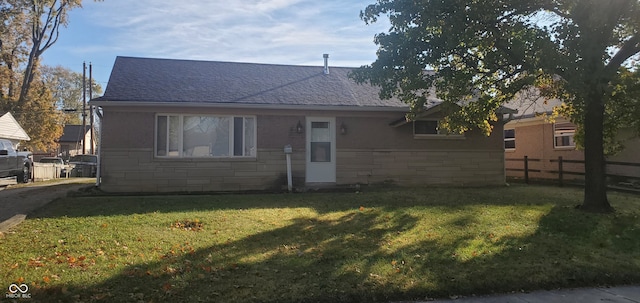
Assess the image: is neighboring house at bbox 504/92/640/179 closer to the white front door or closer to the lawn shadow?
the lawn shadow

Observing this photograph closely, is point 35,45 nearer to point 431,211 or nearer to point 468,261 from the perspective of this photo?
point 431,211

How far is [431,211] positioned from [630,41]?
5.46 meters

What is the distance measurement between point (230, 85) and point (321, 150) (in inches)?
147

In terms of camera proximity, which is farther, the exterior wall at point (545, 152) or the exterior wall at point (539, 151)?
the exterior wall at point (539, 151)

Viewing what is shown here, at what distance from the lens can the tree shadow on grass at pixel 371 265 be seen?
179 inches

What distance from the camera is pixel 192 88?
45.6 feet

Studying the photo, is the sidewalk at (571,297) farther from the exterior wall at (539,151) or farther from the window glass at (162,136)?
the exterior wall at (539,151)

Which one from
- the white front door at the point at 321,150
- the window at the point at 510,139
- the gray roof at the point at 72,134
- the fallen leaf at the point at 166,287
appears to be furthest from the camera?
the gray roof at the point at 72,134

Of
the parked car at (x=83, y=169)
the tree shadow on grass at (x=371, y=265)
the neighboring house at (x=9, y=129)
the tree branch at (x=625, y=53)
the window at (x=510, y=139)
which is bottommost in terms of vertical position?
the tree shadow on grass at (x=371, y=265)

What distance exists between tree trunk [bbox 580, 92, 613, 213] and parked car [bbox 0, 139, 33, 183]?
17.6 m

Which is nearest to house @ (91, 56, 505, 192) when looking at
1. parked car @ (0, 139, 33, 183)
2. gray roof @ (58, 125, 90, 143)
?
parked car @ (0, 139, 33, 183)

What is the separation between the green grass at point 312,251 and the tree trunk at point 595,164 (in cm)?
41

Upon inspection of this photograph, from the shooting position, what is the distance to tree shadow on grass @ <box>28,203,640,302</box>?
4559mm

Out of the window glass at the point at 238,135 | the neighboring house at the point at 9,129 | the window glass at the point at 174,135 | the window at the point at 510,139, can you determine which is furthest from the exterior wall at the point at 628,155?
the neighboring house at the point at 9,129
